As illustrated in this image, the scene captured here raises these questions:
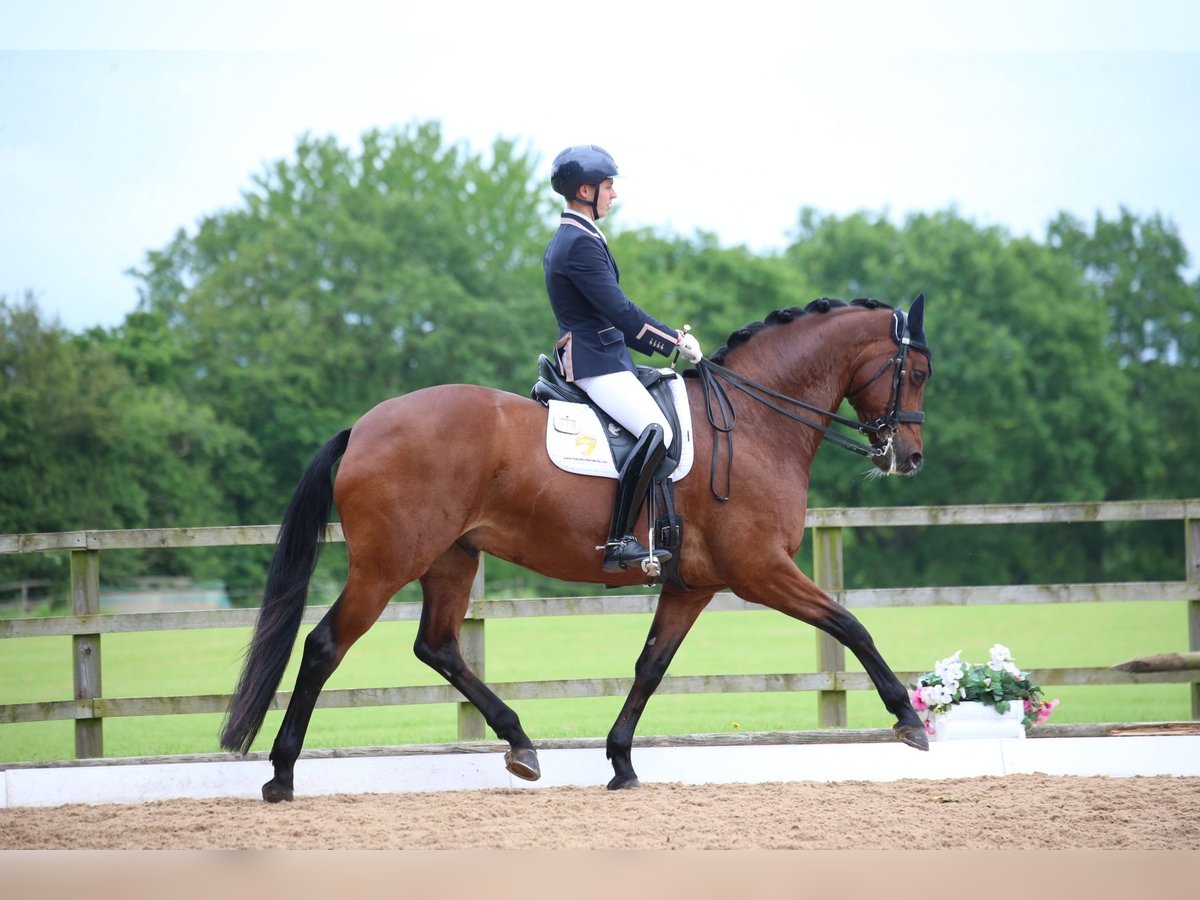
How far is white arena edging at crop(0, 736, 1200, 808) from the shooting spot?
5.84m

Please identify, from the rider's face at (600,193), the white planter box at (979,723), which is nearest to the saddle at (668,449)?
the rider's face at (600,193)

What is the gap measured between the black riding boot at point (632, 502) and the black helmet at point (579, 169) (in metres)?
1.19

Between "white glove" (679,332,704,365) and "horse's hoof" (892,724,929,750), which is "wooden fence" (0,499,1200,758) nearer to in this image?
"horse's hoof" (892,724,929,750)

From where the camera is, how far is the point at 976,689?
6.27 m

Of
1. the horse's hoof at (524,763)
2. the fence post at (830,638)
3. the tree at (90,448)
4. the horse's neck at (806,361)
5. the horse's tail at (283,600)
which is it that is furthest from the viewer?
the tree at (90,448)

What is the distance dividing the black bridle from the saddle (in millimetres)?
205

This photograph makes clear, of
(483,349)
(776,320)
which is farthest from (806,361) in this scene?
(483,349)

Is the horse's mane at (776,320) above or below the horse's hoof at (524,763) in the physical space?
above

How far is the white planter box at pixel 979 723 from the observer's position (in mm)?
6191

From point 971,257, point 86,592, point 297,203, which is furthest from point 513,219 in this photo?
point 86,592

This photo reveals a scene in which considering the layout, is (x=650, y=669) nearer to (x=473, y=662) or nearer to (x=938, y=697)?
(x=473, y=662)

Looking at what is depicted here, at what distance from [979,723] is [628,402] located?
2.47 meters

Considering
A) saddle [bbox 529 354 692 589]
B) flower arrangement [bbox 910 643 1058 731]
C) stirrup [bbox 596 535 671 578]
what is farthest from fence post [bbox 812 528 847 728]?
stirrup [bbox 596 535 671 578]

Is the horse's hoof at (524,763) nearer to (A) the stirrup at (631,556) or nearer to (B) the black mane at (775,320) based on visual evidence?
(A) the stirrup at (631,556)
